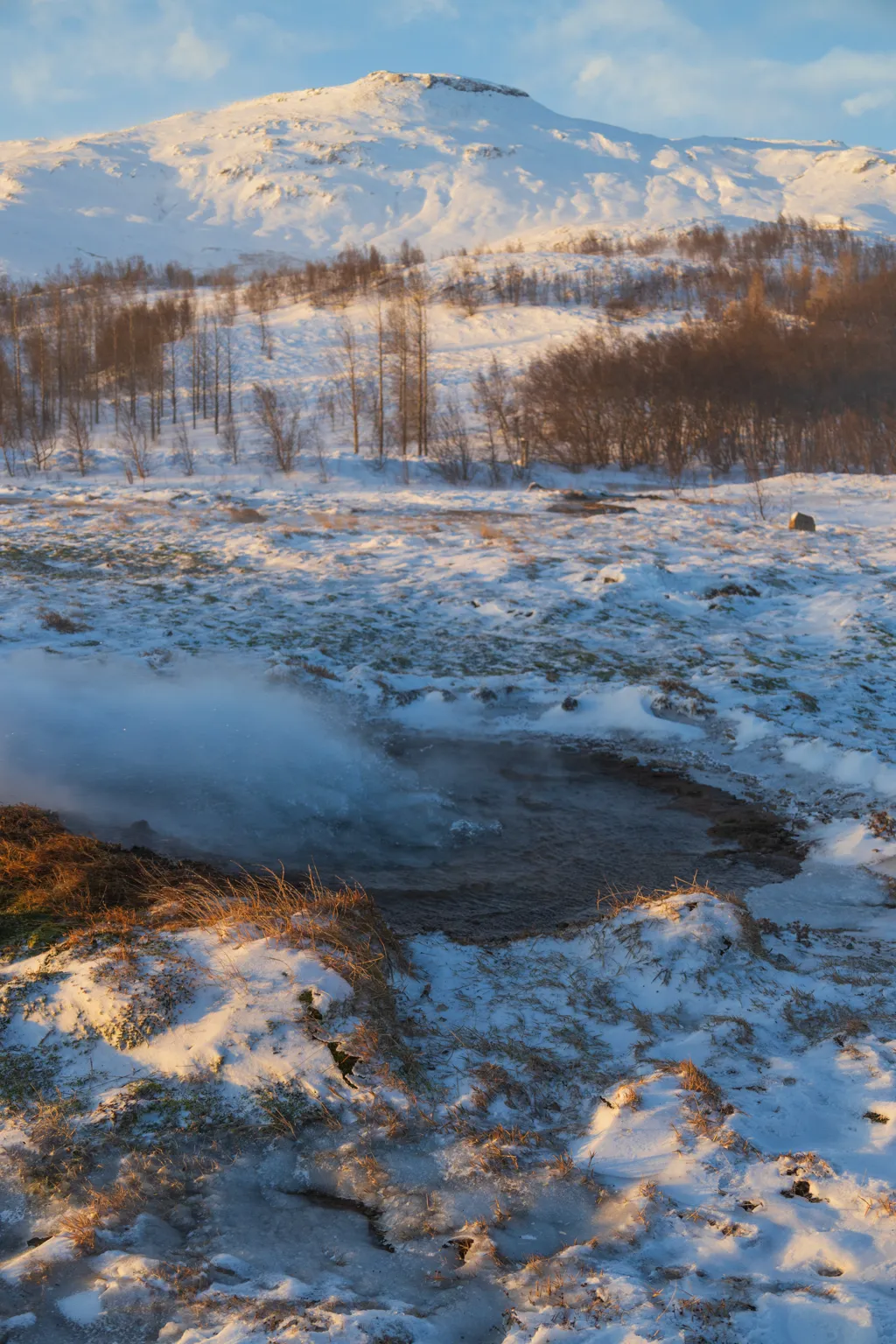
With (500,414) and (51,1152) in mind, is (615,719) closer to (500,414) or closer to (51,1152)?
(51,1152)

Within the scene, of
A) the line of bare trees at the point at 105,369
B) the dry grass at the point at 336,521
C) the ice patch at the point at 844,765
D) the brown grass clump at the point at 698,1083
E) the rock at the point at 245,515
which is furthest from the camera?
the line of bare trees at the point at 105,369

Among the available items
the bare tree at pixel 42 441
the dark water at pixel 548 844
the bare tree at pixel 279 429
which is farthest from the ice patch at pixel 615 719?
the bare tree at pixel 42 441

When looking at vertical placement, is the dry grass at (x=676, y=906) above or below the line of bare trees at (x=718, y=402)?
below

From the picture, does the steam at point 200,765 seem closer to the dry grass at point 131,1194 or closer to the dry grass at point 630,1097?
the dry grass at point 131,1194

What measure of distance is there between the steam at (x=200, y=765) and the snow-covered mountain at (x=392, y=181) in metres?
101

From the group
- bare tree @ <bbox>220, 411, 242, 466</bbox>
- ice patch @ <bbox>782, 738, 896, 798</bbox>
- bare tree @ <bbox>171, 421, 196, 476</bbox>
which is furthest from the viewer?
bare tree @ <bbox>220, 411, 242, 466</bbox>

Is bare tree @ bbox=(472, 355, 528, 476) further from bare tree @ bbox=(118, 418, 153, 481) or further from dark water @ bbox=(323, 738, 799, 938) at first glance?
dark water @ bbox=(323, 738, 799, 938)

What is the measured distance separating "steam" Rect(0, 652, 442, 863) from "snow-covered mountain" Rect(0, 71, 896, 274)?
101 m

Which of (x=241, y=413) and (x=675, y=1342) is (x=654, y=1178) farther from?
(x=241, y=413)

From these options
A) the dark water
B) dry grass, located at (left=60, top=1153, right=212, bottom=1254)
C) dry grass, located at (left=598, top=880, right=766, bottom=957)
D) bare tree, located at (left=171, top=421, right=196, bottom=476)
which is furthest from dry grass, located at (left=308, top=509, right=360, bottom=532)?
dry grass, located at (left=60, top=1153, right=212, bottom=1254)

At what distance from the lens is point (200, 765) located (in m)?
8.07

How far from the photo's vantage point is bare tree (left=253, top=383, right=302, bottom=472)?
3681 centimetres

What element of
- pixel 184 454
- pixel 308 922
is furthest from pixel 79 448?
pixel 308 922

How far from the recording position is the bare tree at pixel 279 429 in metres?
36.8
